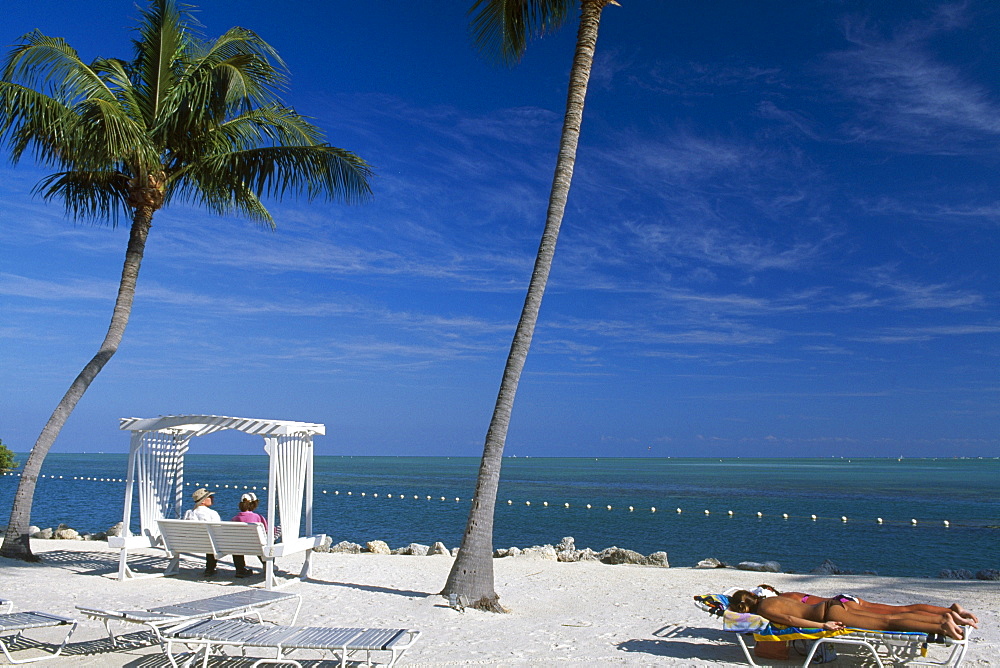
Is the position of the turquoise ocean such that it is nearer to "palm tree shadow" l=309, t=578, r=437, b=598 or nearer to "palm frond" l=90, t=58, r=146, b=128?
"palm tree shadow" l=309, t=578, r=437, b=598

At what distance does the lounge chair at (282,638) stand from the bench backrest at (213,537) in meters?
3.51

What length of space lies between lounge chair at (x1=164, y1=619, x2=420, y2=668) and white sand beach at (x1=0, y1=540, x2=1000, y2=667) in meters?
0.54

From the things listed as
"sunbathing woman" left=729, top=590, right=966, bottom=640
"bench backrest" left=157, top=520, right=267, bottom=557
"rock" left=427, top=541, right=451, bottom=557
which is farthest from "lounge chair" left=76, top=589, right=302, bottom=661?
"rock" left=427, top=541, right=451, bottom=557

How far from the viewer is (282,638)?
536cm

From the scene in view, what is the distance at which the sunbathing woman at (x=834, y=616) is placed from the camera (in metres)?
5.76

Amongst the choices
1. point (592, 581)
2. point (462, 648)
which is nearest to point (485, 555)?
point (462, 648)

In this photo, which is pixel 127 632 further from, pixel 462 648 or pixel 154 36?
pixel 154 36

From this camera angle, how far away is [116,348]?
40.4 ft

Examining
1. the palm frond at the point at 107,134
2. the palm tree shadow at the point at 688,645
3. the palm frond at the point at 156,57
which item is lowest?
the palm tree shadow at the point at 688,645

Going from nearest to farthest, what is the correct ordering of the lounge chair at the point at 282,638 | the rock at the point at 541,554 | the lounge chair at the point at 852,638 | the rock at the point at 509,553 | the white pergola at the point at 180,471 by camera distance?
the lounge chair at the point at 282,638, the lounge chair at the point at 852,638, the white pergola at the point at 180,471, the rock at the point at 541,554, the rock at the point at 509,553

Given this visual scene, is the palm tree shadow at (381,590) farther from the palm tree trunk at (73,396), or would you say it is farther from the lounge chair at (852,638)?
the palm tree trunk at (73,396)

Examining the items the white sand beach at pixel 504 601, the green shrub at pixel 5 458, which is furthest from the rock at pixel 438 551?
the green shrub at pixel 5 458

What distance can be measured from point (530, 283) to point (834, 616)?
4.84 metres

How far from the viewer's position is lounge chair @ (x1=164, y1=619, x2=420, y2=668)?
17.3 feet
